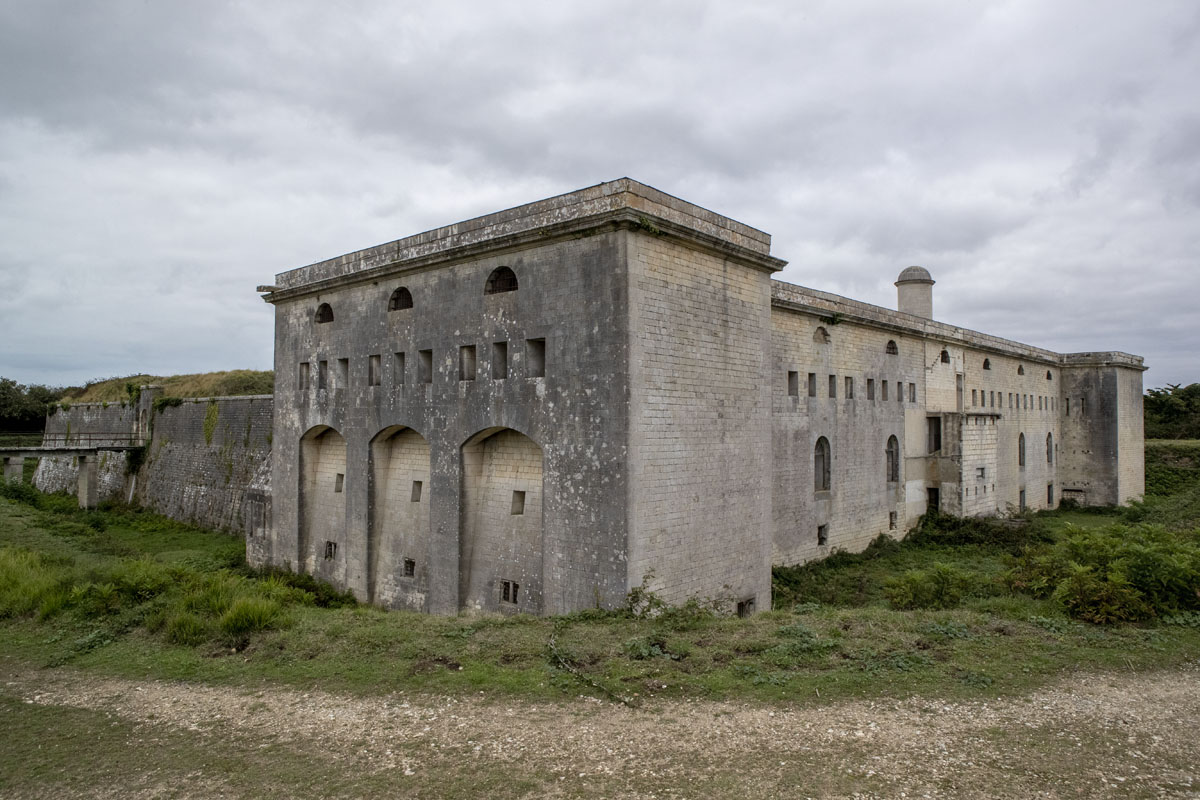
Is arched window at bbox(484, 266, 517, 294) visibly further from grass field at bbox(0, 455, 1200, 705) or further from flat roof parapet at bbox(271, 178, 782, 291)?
grass field at bbox(0, 455, 1200, 705)

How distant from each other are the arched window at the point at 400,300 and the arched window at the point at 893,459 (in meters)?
15.7

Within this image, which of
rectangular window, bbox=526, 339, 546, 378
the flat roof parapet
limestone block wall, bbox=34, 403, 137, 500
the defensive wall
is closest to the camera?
the flat roof parapet

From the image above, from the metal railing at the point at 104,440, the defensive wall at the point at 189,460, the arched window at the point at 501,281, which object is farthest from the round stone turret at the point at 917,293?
the metal railing at the point at 104,440

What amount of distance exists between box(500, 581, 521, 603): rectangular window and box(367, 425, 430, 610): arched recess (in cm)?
247

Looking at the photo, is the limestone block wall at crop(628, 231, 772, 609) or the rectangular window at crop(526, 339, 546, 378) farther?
the rectangular window at crop(526, 339, 546, 378)

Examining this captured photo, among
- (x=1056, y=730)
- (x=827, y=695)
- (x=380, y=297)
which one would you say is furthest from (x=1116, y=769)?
(x=380, y=297)

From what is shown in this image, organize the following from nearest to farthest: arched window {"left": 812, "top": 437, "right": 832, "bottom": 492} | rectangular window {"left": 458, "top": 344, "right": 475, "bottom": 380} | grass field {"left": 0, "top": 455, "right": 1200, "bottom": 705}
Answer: grass field {"left": 0, "top": 455, "right": 1200, "bottom": 705} < rectangular window {"left": 458, "top": 344, "right": 475, "bottom": 380} < arched window {"left": 812, "top": 437, "right": 832, "bottom": 492}

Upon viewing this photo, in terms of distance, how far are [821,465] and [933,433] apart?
7.26 m

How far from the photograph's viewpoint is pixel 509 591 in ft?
44.4

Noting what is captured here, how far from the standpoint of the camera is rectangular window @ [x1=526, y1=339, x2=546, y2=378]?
42.2 ft

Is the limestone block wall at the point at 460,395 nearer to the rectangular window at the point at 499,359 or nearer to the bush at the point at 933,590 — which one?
the rectangular window at the point at 499,359

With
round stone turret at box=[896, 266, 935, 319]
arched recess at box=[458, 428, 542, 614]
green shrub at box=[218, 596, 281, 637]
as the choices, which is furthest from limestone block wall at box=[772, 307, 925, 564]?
green shrub at box=[218, 596, 281, 637]

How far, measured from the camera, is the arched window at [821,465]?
66.0 feet

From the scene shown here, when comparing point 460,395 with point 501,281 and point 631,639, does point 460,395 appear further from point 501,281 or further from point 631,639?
point 631,639
